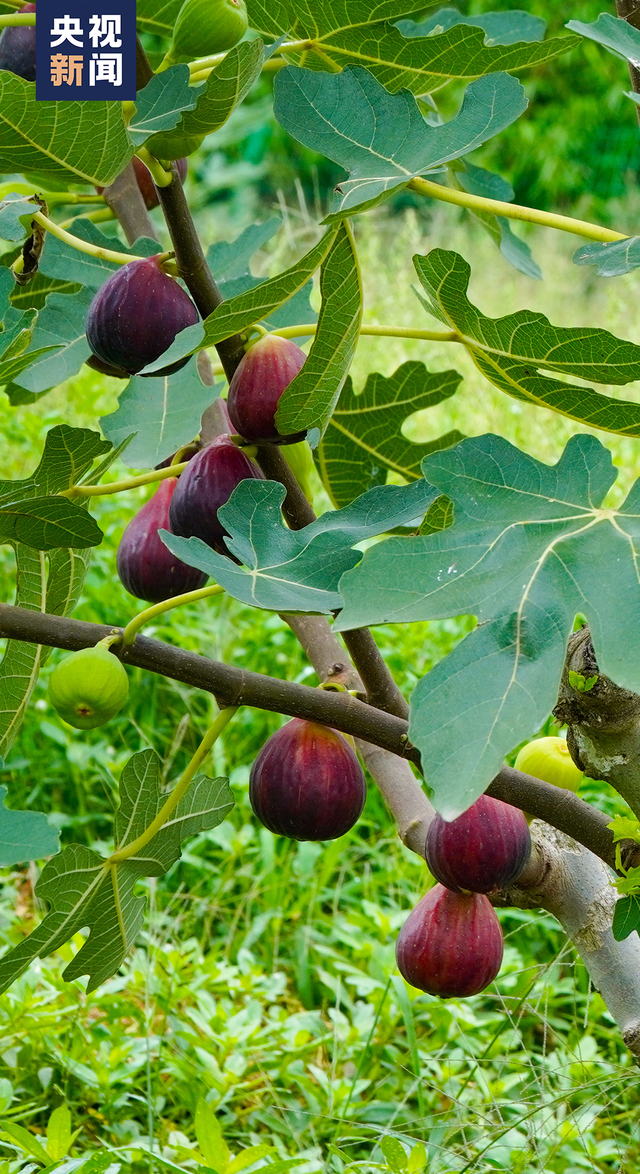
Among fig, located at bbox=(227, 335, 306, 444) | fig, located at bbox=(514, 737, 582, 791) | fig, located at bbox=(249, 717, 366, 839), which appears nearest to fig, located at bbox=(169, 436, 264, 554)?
fig, located at bbox=(227, 335, 306, 444)

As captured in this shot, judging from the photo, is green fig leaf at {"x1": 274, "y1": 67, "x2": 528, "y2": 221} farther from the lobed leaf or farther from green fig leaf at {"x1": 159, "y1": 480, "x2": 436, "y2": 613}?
green fig leaf at {"x1": 159, "y1": 480, "x2": 436, "y2": 613}

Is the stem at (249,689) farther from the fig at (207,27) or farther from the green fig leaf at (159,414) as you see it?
the fig at (207,27)

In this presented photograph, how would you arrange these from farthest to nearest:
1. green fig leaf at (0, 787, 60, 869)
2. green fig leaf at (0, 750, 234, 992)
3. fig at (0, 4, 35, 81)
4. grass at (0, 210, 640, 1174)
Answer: grass at (0, 210, 640, 1174), fig at (0, 4, 35, 81), green fig leaf at (0, 750, 234, 992), green fig leaf at (0, 787, 60, 869)

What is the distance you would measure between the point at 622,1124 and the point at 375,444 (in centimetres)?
90

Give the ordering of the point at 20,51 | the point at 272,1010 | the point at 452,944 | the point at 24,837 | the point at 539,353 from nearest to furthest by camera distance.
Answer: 1. the point at 24,837
2. the point at 539,353
3. the point at 452,944
4. the point at 20,51
5. the point at 272,1010

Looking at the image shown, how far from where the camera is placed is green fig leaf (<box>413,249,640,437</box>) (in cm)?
57

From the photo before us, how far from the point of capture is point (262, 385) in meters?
0.62

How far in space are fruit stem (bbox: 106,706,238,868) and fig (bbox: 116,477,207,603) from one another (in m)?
0.15

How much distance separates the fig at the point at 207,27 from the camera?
562 mm

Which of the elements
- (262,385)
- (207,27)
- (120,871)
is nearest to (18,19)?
(207,27)

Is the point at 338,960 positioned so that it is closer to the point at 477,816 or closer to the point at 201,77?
→ the point at 477,816

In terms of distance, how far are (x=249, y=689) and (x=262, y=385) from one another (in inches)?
6.5

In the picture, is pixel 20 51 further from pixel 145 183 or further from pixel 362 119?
pixel 362 119

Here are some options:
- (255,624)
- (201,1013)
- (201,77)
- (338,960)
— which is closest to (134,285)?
(201,77)
